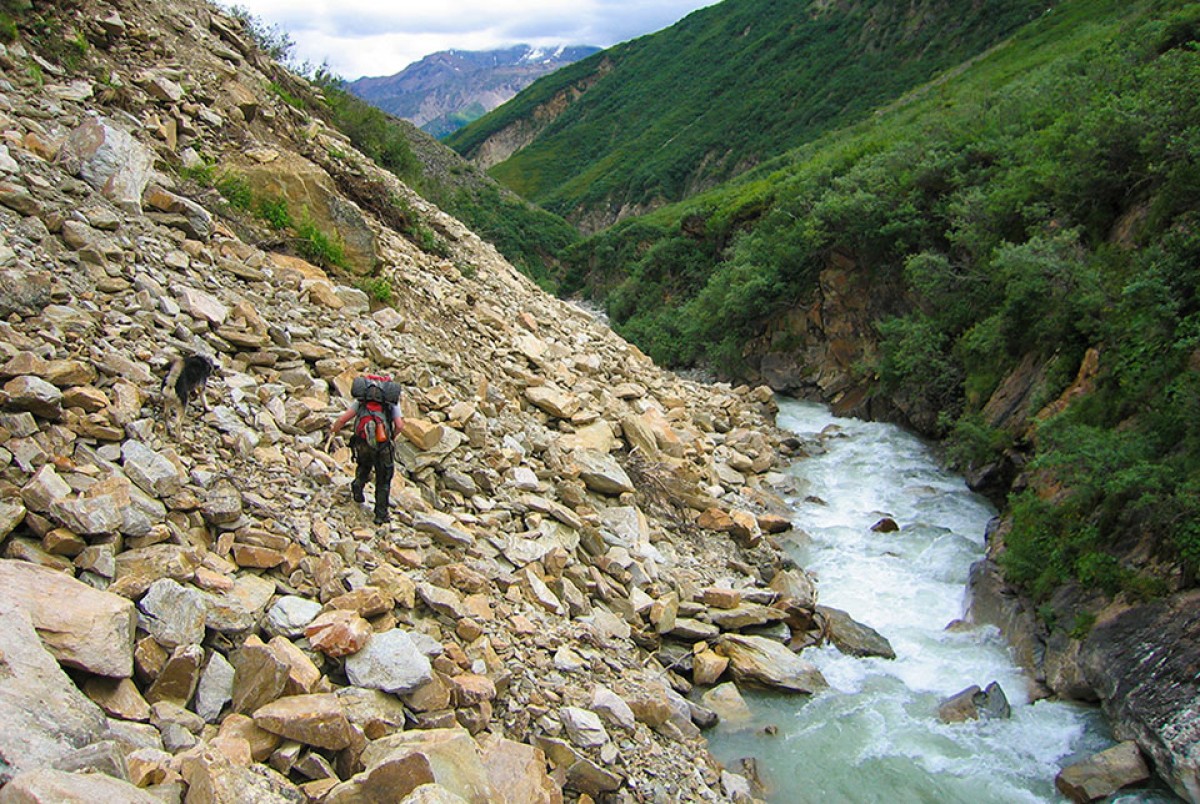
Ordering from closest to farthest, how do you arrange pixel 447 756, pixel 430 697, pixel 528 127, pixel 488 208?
pixel 447 756, pixel 430 697, pixel 488 208, pixel 528 127

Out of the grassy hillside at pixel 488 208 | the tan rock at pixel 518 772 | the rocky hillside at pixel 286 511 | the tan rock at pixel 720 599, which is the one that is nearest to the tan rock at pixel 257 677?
the rocky hillside at pixel 286 511

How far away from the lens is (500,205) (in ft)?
255

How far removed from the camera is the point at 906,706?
30.4 feet

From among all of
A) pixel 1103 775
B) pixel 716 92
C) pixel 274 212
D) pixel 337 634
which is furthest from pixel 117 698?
pixel 716 92

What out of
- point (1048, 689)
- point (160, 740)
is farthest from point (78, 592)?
point (1048, 689)

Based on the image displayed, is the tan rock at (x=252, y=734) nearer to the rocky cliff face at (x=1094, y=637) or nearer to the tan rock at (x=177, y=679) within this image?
the tan rock at (x=177, y=679)

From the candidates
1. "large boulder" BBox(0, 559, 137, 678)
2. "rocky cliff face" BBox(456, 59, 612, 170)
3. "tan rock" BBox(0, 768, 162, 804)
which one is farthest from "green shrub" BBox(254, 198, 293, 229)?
"rocky cliff face" BBox(456, 59, 612, 170)

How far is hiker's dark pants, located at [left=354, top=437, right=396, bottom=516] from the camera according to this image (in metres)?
7.40

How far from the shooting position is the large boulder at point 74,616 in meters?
4.39

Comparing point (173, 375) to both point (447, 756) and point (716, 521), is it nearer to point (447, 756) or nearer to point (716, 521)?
point (447, 756)

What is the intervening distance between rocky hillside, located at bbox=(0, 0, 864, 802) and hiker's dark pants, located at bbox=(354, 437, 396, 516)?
25 centimetres

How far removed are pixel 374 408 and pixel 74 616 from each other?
10.8ft

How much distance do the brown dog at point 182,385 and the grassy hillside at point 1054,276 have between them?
10.8 metres

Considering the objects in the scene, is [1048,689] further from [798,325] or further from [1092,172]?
[798,325]
